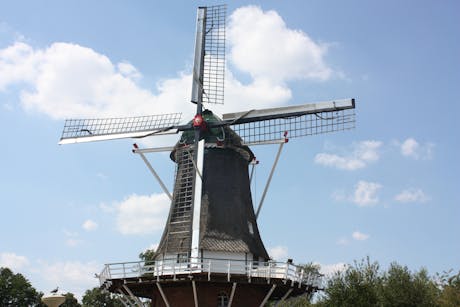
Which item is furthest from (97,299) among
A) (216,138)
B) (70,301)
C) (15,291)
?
(216,138)

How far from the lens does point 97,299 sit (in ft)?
180

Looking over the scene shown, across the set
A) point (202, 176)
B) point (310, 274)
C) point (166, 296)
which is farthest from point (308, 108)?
point (166, 296)

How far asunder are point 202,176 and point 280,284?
6005mm

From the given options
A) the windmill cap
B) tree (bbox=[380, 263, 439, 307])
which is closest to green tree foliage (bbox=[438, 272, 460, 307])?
tree (bbox=[380, 263, 439, 307])

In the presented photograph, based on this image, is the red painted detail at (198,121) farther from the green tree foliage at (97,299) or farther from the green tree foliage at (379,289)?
the green tree foliage at (97,299)

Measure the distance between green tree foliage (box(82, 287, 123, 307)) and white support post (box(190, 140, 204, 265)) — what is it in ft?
120

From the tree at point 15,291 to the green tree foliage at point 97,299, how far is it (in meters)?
5.81

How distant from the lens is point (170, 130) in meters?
25.0

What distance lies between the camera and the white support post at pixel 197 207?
70.6 ft

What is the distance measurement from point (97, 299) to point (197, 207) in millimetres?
37786

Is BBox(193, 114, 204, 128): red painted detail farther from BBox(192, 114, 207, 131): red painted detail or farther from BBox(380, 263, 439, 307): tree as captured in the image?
BBox(380, 263, 439, 307): tree

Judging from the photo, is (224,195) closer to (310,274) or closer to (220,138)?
(220,138)

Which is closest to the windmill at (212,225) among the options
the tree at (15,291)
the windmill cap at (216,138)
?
the windmill cap at (216,138)

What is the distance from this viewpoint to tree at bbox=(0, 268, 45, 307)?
4794 cm
